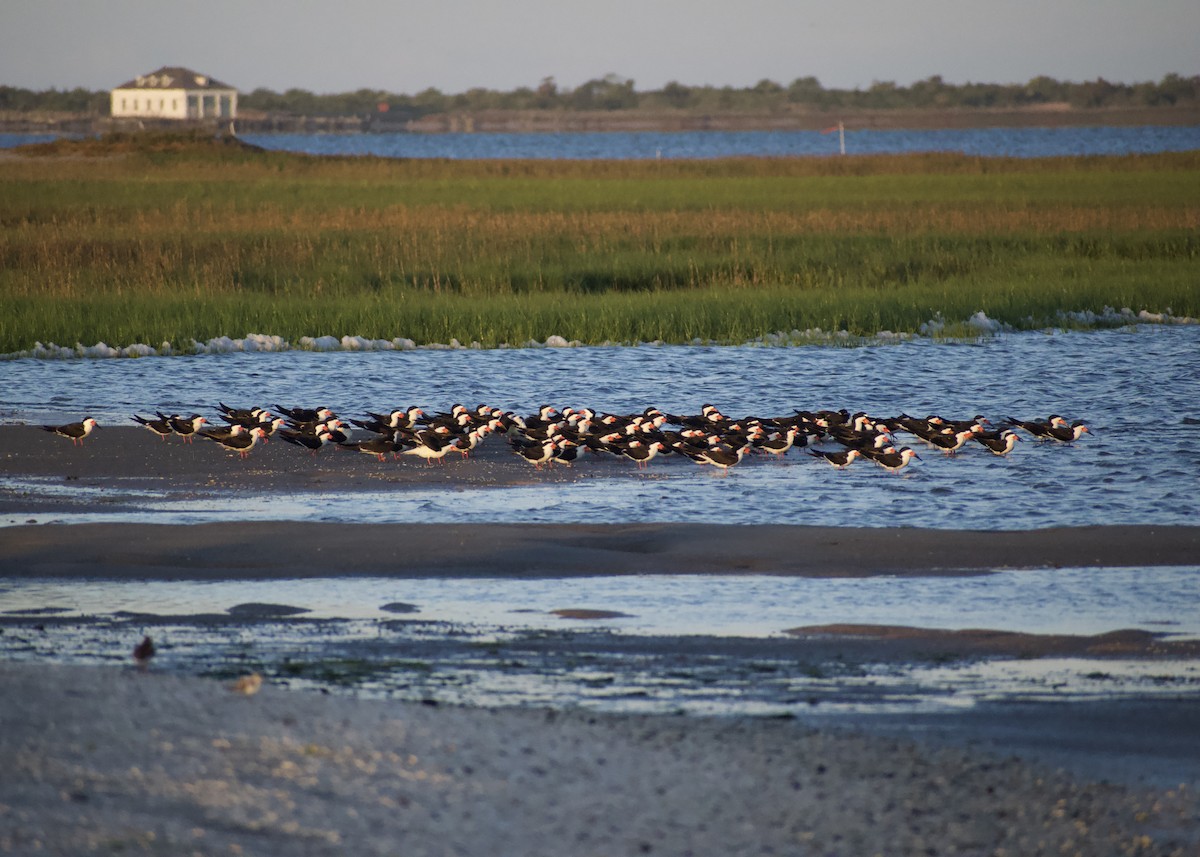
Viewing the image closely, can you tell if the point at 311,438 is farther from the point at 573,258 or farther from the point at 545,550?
the point at 573,258

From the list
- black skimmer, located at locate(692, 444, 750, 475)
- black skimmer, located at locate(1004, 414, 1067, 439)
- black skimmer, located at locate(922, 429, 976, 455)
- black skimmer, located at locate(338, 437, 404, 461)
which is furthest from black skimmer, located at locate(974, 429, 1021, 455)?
black skimmer, located at locate(338, 437, 404, 461)

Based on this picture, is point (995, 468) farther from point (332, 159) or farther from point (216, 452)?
point (332, 159)

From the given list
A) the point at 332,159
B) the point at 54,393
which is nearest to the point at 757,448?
the point at 54,393

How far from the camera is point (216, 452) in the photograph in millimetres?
16828

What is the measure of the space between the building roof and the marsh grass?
142 metres

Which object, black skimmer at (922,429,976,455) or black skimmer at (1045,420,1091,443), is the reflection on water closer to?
black skimmer at (922,429,976,455)

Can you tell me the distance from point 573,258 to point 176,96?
551 ft

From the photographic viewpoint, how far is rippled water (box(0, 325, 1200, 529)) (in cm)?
1358

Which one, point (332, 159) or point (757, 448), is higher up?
point (332, 159)

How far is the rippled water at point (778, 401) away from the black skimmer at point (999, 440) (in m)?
0.19

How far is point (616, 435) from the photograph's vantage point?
16.5m

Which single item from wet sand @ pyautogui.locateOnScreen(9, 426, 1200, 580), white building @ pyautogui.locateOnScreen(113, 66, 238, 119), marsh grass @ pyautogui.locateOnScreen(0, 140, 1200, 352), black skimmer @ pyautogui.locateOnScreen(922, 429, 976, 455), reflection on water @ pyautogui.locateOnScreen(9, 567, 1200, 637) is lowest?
wet sand @ pyautogui.locateOnScreen(9, 426, 1200, 580)

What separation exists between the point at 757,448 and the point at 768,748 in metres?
9.67

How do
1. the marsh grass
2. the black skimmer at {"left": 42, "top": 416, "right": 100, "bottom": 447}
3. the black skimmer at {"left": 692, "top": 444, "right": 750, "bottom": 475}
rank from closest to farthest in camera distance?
1. the black skimmer at {"left": 692, "top": 444, "right": 750, "bottom": 475}
2. the black skimmer at {"left": 42, "top": 416, "right": 100, "bottom": 447}
3. the marsh grass
